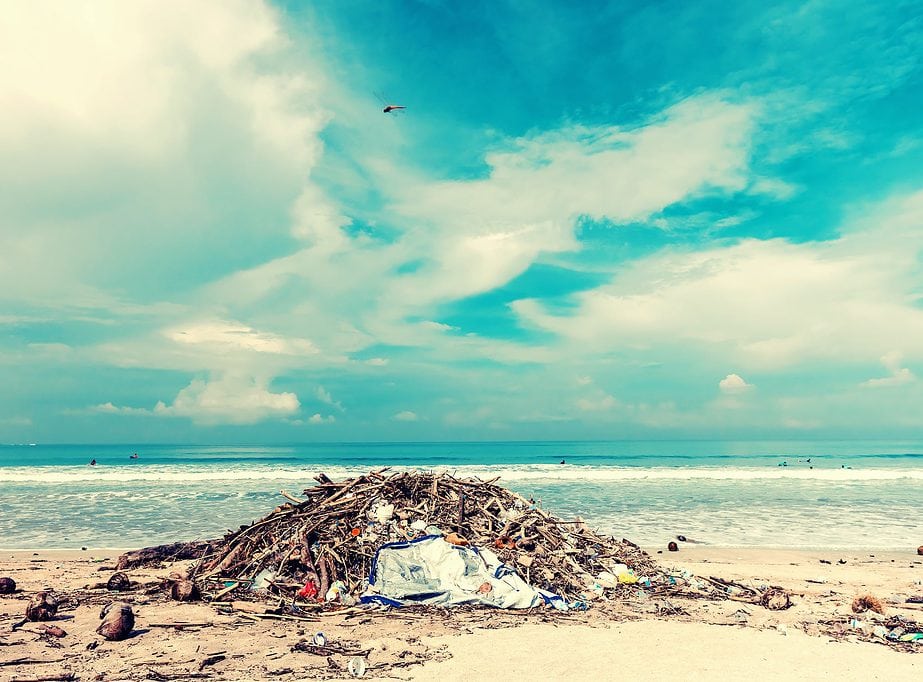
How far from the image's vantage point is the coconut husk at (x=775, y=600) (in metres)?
8.91

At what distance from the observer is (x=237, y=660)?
6.41 metres

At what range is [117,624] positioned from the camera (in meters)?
7.05

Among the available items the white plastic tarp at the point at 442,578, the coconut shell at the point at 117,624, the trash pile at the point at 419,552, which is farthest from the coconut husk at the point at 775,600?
the coconut shell at the point at 117,624

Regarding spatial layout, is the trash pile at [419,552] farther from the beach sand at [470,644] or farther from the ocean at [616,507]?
the ocean at [616,507]

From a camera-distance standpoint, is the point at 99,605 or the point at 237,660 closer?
the point at 237,660

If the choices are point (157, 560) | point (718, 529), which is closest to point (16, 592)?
point (157, 560)

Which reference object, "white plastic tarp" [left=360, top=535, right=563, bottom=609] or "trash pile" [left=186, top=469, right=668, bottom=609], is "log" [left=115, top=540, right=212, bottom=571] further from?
"white plastic tarp" [left=360, top=535, right=563, bottom=609]

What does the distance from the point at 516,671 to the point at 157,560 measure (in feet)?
28.9

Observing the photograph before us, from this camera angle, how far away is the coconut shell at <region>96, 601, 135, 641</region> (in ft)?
23.0

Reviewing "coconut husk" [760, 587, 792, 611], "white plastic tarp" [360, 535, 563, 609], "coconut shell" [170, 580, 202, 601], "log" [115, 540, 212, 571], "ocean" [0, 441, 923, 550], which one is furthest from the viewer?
"ocean" [0, 441, 923, 550]

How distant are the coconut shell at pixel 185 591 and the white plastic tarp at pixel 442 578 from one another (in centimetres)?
270

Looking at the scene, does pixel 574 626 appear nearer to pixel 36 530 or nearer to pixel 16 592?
pixel 16 592

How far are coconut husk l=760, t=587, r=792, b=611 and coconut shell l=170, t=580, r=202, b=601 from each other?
877cm

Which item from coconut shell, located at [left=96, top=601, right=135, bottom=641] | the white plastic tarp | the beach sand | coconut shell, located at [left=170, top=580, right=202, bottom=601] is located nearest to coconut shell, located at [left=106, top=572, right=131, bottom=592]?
the beach sand
